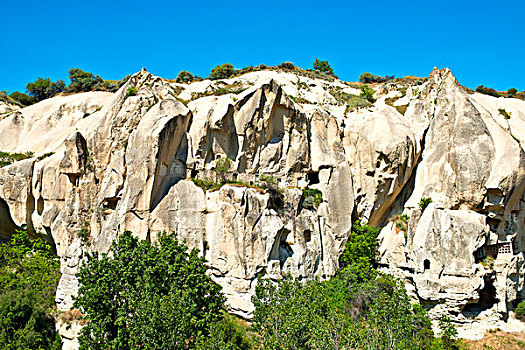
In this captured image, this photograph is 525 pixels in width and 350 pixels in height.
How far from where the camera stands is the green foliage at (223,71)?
56.9 metres

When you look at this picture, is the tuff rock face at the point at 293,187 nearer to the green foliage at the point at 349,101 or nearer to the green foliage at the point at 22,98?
the green foliage at the point at 349,101

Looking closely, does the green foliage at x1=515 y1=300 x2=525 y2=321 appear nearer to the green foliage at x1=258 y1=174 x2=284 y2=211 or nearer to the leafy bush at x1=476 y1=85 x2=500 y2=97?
the green foliage at x1=258 y1=174 x2=284 y2=211

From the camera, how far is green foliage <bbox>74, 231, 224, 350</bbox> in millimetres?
17125

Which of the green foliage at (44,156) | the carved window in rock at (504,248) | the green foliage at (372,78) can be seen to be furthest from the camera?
the green foliage at (372,78)

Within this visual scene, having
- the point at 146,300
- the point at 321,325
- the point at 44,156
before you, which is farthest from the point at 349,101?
the point at 44,156

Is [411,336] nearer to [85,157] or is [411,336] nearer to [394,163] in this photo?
[394,163]

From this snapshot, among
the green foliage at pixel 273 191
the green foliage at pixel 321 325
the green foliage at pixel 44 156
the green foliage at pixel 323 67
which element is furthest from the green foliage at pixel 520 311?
the green foliage at pixel 323 67

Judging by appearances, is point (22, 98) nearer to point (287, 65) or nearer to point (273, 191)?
point (287, 65)

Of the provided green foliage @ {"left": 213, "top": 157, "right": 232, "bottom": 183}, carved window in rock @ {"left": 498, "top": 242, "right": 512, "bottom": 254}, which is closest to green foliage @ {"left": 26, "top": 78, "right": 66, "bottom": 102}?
green foliage @ {"left": 213, "top": 157, "right": 232, "bottom": 183}

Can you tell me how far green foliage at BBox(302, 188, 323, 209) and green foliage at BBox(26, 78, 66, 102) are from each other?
136 ft

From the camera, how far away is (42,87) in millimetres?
54125

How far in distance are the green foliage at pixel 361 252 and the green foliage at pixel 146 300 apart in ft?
43.3

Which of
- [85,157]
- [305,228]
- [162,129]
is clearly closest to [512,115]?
[305,228]

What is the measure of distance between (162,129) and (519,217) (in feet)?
90.8
